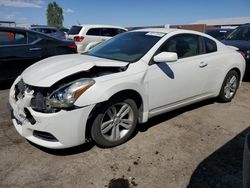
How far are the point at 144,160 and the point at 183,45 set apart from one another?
2.08 metres

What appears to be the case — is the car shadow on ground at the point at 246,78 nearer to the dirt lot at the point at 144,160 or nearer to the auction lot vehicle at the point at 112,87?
the auction lot vehicle at the point at 112,87

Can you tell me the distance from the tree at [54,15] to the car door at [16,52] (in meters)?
71.1

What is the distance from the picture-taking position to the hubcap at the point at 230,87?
203 inches

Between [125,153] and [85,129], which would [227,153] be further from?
[85,129]

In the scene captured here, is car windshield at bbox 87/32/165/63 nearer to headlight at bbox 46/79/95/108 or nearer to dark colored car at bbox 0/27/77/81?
headlight at bbox 46/79/95/108

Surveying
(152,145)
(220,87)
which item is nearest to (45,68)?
(152,145)

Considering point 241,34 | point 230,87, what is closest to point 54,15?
point 241,34

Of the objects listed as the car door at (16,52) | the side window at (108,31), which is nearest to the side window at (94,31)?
the side window at (108,31)

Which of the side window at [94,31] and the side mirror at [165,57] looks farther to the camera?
the side window at [94,31]

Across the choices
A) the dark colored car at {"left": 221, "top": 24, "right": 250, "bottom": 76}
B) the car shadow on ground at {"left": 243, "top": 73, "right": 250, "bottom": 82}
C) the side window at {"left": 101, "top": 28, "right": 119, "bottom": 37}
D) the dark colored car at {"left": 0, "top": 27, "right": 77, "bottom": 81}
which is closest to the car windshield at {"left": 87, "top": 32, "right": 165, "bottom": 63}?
the dark colored car at {"left": 0, "top": 27, "right": 77, "bottom": 81}

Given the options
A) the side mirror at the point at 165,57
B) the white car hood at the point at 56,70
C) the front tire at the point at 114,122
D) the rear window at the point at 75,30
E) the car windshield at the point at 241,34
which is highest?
the rear window at the point at 75,30

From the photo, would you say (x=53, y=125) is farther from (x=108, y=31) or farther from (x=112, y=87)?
(x=108, y=31)

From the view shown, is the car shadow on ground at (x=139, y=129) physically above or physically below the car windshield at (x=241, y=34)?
below

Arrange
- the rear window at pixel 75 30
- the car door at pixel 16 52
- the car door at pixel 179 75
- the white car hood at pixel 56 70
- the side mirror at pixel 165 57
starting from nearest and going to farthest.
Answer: the white car hood at pixel 56 70 → the side mirror at pixel 165 57 → the car door at pixel 179 75 → the car door at pixel 16 52 → the rear window at pixel 75 30
